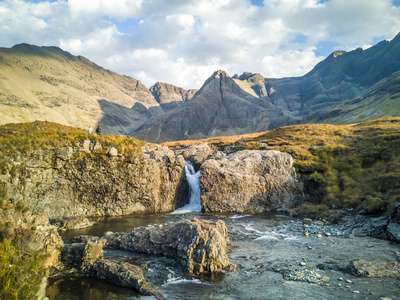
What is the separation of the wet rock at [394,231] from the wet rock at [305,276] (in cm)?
964

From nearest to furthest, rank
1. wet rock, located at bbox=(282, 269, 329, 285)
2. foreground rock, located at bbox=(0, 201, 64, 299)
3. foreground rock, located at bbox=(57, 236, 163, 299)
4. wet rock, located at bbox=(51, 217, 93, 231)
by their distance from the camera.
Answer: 1. foreground rock, located at bbox=(0, 201, 64, 299)
2. foreground rock, located at bbox=(57, 236, 163, 299)
3. wet rock, located at bbox=(282, 269, 329, 285)
4. wet rock, located at bbox=(51, 217, 93, 231)

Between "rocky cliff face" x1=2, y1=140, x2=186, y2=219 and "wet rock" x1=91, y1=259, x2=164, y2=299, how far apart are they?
17426mm

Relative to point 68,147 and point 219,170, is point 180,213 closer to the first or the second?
point 219,170

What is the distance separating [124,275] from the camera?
45.7 feet

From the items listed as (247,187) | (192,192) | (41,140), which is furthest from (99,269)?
(192,192)

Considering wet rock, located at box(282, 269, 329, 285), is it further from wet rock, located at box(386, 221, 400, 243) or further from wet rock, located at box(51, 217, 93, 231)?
wet rock, located at box(51, 217, 93, 231)

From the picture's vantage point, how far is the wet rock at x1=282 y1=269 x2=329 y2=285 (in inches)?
551

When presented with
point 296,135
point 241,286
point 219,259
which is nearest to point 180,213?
point 219,259

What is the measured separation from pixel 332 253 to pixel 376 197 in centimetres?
1214

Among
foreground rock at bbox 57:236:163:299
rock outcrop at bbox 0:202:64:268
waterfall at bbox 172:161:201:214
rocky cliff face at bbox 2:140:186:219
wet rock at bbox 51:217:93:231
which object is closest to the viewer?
rock outcrop at bbox 0:202:64:268

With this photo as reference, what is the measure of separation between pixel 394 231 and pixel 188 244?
16.7 m

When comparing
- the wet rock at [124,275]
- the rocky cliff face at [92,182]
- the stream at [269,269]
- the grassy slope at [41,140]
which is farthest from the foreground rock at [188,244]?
the grassy slope at [41,140]

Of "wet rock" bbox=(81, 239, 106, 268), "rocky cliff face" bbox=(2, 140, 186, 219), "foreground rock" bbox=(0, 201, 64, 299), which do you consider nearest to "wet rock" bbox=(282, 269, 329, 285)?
"wet rock" bbox=(81, 239, 106, 268)

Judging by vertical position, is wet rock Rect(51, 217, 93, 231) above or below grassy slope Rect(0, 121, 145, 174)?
below
